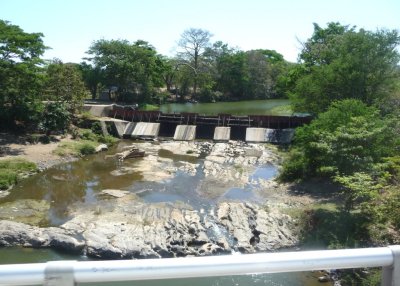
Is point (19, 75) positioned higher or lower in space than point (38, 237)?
higher

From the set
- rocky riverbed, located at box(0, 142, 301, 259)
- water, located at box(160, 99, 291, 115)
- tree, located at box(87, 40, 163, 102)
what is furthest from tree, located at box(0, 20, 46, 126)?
water, located at box(160, 99, 291, 115)

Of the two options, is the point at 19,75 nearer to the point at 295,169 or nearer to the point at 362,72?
the point at 295,169

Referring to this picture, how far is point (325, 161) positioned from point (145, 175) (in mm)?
10040

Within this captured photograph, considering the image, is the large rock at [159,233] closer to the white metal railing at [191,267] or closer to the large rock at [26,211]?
the large rock at [26,211]

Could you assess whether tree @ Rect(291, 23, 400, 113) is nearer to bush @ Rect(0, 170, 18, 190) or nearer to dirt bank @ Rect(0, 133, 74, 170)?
dirt bank @ Rect(0, 133, 74, 170)

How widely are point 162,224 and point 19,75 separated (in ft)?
58.4

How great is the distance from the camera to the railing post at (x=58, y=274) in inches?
71.5

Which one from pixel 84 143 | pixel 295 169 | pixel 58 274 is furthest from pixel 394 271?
pixel 84 143

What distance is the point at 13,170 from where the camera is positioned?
853 inches

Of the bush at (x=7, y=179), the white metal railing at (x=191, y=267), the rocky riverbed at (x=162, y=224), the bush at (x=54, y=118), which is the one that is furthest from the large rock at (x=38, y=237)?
the bush at (x=54, y=118)

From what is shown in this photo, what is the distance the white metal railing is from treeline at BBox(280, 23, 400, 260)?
1096 cm

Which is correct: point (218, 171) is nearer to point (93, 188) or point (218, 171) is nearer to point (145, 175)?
point (145, 175)

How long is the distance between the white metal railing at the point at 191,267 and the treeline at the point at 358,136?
11.0 metres

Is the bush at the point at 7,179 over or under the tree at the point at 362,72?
under
